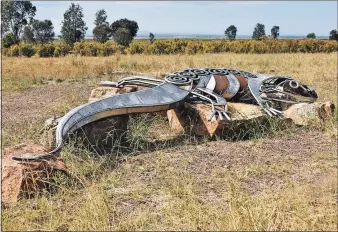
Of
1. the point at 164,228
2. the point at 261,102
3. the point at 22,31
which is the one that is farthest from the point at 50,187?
the point at 22,31

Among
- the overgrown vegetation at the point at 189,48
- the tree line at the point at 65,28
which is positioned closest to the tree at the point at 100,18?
the tree line at the point at 65,28

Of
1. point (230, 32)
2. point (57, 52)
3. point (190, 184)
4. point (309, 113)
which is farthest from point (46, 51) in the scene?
point (230, 32)

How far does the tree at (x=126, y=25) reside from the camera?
39281 millimetres

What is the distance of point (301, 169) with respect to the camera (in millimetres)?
3996

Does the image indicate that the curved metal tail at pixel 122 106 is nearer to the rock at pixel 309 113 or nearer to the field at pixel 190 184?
→ the field at pixel 190 184

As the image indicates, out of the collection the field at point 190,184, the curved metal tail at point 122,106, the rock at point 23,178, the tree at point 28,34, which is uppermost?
the curved metal tail at point 122,106

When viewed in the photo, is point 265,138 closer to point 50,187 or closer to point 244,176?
point 244,176

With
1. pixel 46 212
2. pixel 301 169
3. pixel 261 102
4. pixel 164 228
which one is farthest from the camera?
pixel 261 102

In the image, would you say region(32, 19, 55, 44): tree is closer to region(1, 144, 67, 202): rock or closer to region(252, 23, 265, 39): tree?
region(252, 23, 265, 39): tree

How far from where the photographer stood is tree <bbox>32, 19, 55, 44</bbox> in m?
42.6

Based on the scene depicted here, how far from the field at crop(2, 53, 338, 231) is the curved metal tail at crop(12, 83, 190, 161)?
256mm

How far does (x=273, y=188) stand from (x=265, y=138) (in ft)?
5.09

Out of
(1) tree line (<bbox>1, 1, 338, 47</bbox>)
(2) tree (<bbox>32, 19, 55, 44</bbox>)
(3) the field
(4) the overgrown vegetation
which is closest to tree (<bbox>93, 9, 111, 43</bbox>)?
(1) tree line (<bbox>1, 1, 338, 47</bbox>)

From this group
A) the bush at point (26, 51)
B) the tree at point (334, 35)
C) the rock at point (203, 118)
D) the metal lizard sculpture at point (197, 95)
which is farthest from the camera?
the tree at point (334, 35)
